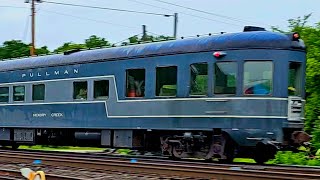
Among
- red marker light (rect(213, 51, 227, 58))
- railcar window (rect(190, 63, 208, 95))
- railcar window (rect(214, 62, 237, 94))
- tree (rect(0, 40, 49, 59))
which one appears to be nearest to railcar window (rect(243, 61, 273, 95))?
railcar window (rect(214, 62, 237, 94))

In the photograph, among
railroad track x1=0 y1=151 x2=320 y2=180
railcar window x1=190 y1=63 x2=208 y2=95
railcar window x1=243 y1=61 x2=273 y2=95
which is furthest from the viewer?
railcar window x1=190 y1=63 x2=208 y2=95

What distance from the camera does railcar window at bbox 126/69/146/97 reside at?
16625mm

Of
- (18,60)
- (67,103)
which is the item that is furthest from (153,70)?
(18,60)

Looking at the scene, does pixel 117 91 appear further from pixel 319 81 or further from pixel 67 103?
pixel 319 81

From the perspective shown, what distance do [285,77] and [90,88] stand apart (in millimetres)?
6216

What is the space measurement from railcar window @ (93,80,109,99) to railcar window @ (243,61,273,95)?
4.72 m

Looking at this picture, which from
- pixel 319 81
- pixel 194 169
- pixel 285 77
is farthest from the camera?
pixel 319 81

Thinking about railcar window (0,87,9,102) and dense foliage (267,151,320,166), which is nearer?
dense foliage (267,151,320,166)

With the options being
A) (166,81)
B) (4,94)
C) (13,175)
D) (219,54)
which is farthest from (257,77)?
(4,94)

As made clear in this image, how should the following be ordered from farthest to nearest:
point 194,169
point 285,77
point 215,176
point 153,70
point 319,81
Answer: point 319,81 < point 153,70 < point 285,77 < point 194,169 < point 215,176

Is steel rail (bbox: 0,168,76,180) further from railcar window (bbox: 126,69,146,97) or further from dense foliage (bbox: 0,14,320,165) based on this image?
dense foliage (bbox: 0,14,320,165)

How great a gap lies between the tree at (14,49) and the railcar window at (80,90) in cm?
3773

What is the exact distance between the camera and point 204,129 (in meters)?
15.0

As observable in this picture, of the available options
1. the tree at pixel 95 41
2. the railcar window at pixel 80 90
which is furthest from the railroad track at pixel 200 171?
the tree at pixel 95 41
